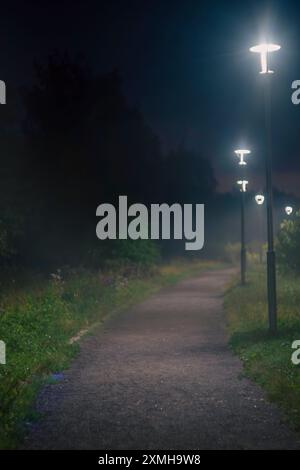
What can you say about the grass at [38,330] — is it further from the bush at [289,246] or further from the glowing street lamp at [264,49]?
the bush at [289,246]

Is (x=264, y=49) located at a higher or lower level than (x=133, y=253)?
higher

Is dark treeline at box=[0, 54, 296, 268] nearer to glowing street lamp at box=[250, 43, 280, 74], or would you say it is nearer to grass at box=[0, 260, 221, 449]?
grass at box=[0, 260, 221, 449]

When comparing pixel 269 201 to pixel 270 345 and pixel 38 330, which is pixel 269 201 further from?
pixel 38 330

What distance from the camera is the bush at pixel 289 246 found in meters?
32.9

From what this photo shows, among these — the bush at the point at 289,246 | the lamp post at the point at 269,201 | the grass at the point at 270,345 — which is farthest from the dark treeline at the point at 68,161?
the lamp post at the point at 269,201

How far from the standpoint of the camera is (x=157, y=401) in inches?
360

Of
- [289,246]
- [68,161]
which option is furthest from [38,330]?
[68,161]

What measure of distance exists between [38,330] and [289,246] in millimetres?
21528

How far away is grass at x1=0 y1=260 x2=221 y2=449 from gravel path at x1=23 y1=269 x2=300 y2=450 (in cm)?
30

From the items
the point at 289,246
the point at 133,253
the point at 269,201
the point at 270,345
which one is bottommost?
the point at 270,345

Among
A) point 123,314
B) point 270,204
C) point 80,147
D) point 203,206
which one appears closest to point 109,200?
point 80,147

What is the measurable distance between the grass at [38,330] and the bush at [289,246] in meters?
10.1

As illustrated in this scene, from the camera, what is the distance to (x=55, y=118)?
4253 centimetres

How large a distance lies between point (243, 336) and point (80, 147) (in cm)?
2981
